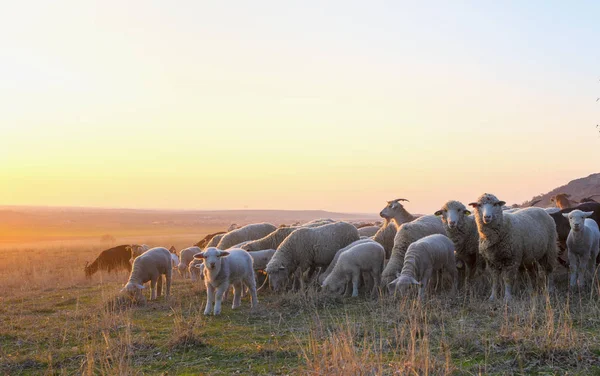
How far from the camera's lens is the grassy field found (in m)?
5.91

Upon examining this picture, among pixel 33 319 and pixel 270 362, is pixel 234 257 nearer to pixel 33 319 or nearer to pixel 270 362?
pixel 33 319

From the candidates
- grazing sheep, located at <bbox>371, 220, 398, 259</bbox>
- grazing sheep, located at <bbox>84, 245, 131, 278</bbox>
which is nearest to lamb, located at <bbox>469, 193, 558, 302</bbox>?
grazing sheep, located at <bbox>371, 220, 398, 259</bbox>

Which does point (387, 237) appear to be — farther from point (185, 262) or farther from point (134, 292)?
point (185, 262)

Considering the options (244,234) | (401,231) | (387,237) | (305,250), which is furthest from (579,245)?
(244,234)

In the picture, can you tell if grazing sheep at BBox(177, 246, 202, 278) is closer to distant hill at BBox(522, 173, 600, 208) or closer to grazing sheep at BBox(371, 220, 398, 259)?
grazing sheep at BBox(371, 220, 398, 259)

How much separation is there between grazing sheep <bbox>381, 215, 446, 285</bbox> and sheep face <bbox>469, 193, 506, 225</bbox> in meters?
2.09

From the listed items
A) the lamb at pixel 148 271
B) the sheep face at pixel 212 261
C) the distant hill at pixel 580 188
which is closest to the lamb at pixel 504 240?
the sheep face at pixel 212 261

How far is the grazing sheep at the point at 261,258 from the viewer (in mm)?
14773

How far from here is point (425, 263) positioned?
1136 centimetres

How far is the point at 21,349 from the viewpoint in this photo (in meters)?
8.26

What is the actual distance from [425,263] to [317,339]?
15.0ft

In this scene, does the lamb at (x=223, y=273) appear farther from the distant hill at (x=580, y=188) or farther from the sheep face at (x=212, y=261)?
the distant hill at (x=580, y=188)

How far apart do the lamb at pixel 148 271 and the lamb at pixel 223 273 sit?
230cm

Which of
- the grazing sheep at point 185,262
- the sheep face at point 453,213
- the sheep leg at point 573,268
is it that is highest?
the sheep face at point 453,213
